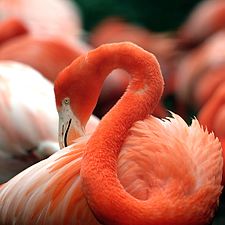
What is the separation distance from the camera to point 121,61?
12.4ft

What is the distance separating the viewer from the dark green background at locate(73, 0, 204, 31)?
9250 millimetres

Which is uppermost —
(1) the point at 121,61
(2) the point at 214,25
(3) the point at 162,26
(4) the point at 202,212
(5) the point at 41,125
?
(1) the point at 121,61

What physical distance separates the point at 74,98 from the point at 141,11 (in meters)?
5.60

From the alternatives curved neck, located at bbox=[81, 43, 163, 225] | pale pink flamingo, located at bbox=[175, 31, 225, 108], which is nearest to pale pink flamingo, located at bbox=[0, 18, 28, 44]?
pale pink flamingo, located at bbox=[175, 31, 225, 108]

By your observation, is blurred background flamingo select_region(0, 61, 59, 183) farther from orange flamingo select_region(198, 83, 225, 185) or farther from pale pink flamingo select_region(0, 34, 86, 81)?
pale pink flamingo select_region(0, 34, 86, 81)

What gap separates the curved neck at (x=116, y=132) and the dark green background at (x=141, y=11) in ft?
17.8

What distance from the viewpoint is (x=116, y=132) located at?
3.69 metres

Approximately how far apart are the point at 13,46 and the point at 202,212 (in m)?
2.85

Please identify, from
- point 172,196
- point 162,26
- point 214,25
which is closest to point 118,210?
point 172,196

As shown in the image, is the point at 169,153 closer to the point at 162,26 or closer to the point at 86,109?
the point at 86,109

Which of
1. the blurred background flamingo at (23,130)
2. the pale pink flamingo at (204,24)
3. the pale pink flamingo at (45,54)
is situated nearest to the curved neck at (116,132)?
Answer: the blurred background flamingo at (23,130)

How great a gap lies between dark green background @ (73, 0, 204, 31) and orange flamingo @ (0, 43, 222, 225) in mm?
5398

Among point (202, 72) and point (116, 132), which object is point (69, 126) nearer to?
point (116, 132)

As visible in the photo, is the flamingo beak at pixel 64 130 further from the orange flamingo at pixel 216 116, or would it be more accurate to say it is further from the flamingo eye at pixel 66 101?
the orange flamingo at pixel 216 116
